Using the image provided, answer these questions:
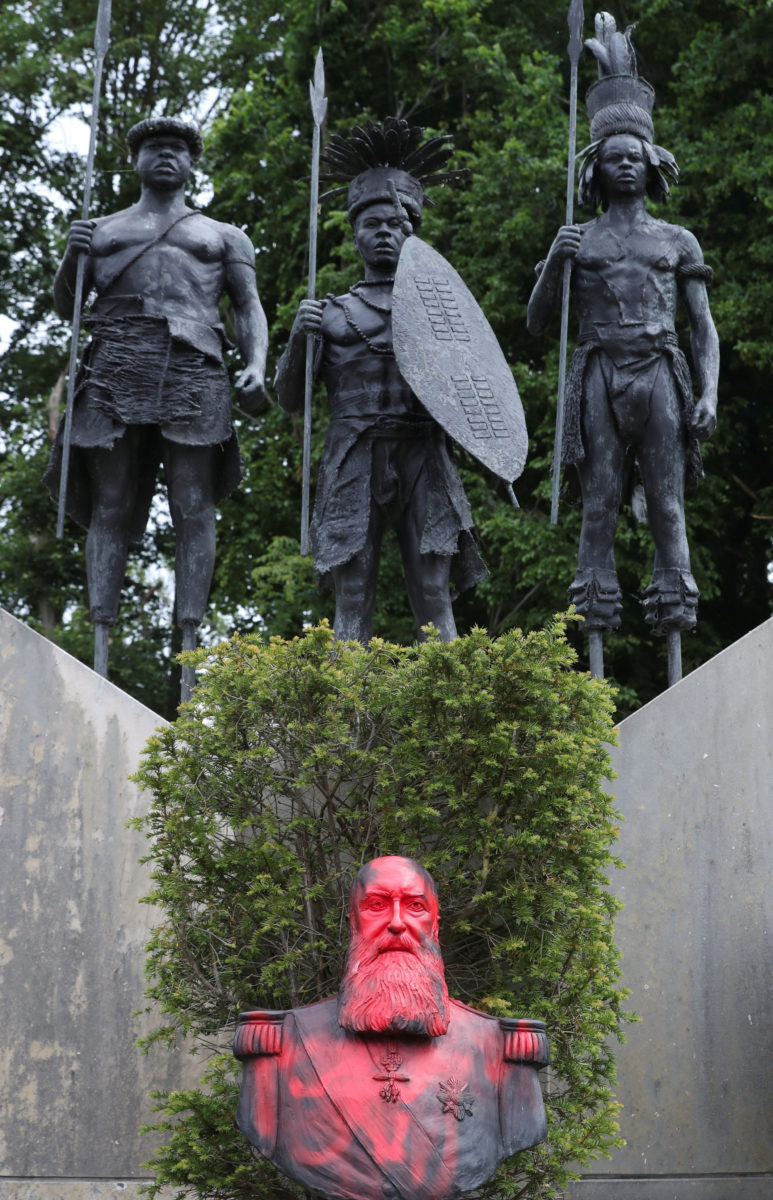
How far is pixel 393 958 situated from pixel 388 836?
0.89 m

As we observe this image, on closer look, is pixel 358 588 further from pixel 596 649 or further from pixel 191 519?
pixel 596 649

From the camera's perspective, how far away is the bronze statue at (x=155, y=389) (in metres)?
8.35

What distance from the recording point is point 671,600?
320 inches

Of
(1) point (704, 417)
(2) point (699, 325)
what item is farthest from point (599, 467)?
(2) point (699, 325)

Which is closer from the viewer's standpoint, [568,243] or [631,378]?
[568,243]

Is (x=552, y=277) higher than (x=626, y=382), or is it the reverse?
(x=552, y=277)

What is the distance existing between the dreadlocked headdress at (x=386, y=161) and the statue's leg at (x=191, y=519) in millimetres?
1362

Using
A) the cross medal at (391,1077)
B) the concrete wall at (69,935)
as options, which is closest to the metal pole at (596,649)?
the concrete wall at (69,935)

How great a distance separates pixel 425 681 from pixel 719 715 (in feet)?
6.12


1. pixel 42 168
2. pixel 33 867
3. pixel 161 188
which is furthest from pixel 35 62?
pixel 33 867

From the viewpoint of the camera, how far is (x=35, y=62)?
1784cm

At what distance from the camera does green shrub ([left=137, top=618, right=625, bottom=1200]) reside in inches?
245

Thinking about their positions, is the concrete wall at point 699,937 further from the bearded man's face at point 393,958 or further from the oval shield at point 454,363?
the bearded man's face at point 393,958

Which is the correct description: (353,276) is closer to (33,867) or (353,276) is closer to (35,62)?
(35,62)
